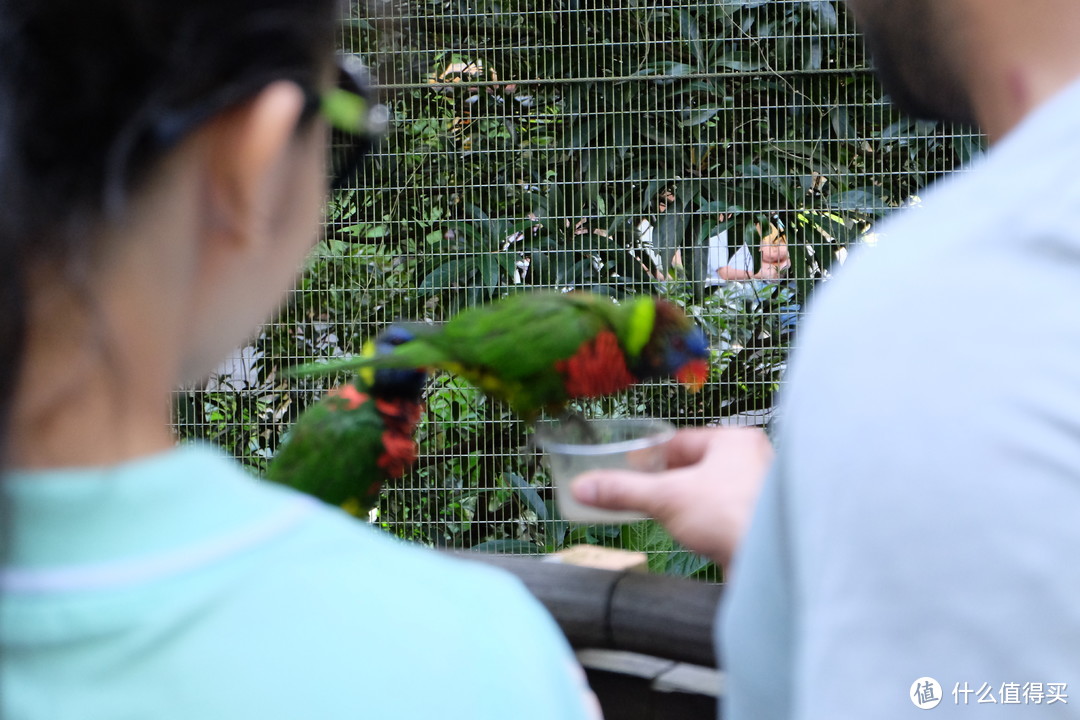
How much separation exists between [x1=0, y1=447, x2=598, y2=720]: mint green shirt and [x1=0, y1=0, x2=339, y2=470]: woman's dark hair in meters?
0.05

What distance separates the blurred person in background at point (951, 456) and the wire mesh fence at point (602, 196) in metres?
2.21

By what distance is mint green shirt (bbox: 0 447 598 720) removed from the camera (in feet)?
1.22

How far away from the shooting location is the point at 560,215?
273cm

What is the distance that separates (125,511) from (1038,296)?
42 centimetres

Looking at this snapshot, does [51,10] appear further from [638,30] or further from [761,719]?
[638,30]

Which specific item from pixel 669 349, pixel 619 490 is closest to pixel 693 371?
pixel 669 349

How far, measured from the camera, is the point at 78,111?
0.38 meters

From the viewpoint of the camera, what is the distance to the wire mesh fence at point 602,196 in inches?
105

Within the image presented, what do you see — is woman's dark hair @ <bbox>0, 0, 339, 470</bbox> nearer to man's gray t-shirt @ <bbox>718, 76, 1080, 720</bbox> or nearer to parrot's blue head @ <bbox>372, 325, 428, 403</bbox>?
man's gray t-shirt @ <bbox>718, 76, 1080, 720</bbox>

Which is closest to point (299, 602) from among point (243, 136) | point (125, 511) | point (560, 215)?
point (125, 511)

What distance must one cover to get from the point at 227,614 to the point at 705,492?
1.95 ft

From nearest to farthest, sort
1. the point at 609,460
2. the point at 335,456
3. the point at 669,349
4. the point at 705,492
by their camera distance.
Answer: the point at 705,492, the point at 609,460, the point at 335,456, the point at 669,349

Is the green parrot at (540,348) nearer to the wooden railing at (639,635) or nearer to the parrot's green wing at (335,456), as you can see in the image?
the parrot's green wing at (335,456)

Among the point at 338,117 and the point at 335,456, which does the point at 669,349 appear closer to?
the point at 335,456
